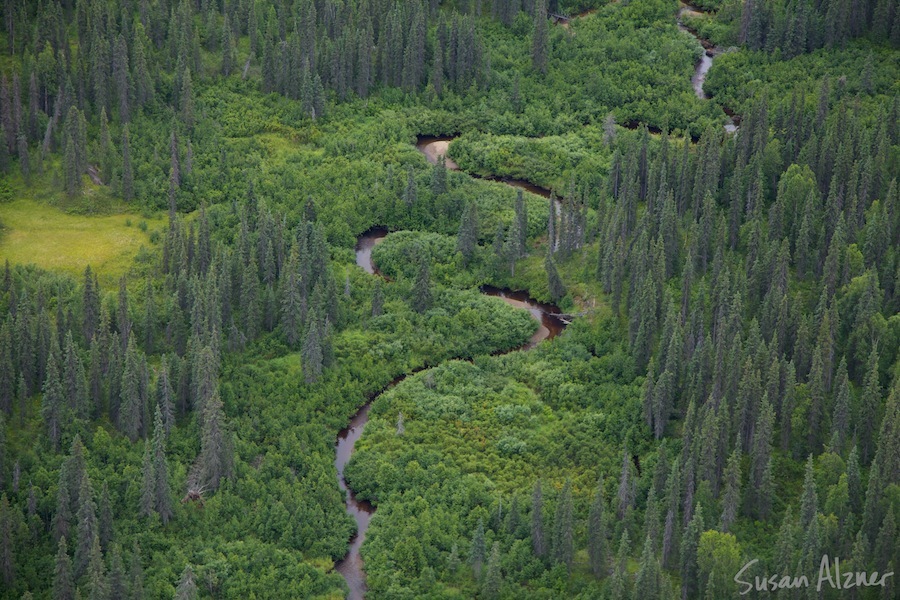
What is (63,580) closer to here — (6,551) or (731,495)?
(6,551)

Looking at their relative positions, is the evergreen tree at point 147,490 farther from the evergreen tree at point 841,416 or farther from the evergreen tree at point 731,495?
the evergreen tree at point 841,416

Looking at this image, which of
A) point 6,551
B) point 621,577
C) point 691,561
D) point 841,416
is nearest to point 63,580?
point 6,551

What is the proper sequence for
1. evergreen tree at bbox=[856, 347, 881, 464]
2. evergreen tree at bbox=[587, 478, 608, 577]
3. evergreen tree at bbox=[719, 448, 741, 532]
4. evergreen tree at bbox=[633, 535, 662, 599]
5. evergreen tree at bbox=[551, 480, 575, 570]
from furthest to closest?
1. evergreen tree at bbox=[856, 347, 881, 464]
2. evergreen tree at bbox=[719, 448, 741, 532]
3. evergreen tree at bbox=[551, 480, 575, 570]
4. evergreen tree at bbox=[587, 478, 608, 577]
5. evergreen tree at bbox=[633, 535, 662, 599]

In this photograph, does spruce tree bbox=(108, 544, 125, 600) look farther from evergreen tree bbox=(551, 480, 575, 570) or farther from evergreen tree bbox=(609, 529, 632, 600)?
evergreen tree bbox=(609, 529, 632, 600)

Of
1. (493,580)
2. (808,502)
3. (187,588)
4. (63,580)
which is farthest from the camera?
(808,502)

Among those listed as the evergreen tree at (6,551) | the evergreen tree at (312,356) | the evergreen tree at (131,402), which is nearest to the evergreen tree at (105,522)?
the evergreen tree at (6,551)

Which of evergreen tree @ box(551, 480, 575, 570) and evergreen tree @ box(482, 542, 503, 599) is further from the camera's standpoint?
evergreen tree @ box(551, 480, 575, 570)

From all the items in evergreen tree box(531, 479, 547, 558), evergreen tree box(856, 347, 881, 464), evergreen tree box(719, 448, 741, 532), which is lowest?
evergreen tree box(531, 479, 547, 558)

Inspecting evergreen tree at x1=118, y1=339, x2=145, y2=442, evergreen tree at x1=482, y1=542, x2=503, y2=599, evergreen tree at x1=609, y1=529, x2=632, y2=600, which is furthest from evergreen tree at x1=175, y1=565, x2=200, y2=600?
evergreen tree at x1=609, y1=529, x2=632, y2=600

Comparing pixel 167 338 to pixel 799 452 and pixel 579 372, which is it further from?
pixel 799 452

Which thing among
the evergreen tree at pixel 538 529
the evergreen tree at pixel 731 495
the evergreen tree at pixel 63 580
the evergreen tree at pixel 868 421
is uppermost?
the evergreen tree at pixel 868 421

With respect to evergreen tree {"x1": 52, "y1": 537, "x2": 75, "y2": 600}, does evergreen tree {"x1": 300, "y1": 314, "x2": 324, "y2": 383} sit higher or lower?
higher

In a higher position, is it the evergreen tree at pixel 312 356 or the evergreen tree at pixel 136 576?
the evergreen tree at pixel 312 356
